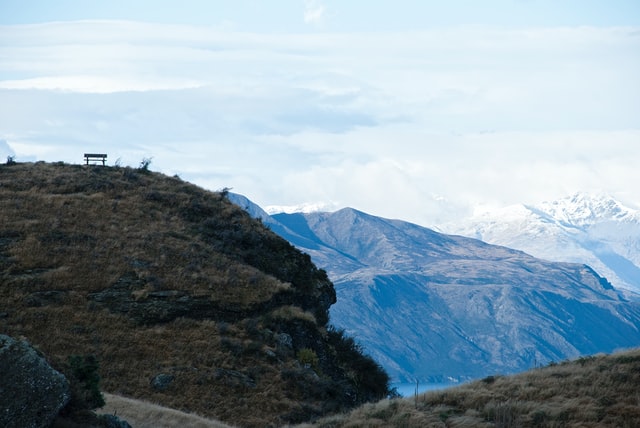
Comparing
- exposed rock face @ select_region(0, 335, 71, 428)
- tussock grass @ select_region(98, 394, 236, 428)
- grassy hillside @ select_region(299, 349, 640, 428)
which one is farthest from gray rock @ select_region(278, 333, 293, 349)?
exposed rock face @ select_region(0, 335, 71, 428)

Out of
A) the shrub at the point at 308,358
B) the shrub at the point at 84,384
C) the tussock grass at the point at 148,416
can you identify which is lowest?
the tussock grass at the point at 148,416

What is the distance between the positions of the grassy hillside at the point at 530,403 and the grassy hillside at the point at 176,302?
977 centimetres

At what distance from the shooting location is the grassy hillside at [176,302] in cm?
4055

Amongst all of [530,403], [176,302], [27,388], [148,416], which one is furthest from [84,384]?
[176,302]

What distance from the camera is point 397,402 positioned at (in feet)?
100.0

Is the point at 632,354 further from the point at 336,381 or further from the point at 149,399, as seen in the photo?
the point at 149,399

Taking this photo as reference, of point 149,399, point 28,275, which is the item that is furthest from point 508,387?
point 28,275

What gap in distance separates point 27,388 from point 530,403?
51.9ft

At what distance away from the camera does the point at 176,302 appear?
152 feet

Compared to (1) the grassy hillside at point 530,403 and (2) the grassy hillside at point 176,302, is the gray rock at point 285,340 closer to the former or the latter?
(2) the grassy hillside at point 176,302

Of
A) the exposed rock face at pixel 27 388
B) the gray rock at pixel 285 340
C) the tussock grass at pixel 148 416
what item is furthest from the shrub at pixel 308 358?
the exposed rock face at pixel 27 388

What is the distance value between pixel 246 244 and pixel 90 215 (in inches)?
383

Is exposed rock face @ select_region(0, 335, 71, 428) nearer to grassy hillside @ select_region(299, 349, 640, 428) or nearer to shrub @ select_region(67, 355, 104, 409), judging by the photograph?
shrub @ select_region(67, 355, 104, 409)

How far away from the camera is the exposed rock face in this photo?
68.2ft
